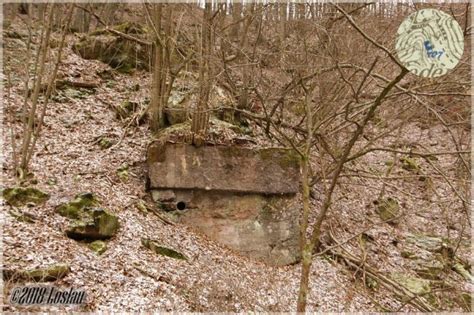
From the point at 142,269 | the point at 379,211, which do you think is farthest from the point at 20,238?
the point at 379,211

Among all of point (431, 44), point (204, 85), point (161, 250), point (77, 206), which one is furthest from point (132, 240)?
point (431, 44)

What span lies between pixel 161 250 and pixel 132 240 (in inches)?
18.0

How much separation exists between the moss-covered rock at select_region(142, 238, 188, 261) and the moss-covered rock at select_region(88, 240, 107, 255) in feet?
2.10

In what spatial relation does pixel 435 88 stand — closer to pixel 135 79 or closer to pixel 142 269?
pixel 142 269

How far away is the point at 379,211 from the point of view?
9016 mm

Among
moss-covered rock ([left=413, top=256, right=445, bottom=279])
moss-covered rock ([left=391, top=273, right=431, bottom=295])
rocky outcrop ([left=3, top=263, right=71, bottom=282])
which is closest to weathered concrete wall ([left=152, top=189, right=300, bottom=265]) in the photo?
moss-covered rock ([left=391, top=273, right=431, bottom=295])

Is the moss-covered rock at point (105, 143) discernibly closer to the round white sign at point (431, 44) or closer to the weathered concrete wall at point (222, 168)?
the weathered concrete wall at point (222, 168)

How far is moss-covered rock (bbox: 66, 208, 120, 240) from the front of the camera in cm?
524

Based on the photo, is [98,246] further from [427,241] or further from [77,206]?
[427,241]

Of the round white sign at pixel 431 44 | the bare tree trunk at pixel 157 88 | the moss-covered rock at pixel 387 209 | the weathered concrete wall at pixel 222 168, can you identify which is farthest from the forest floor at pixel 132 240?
the round white sign at pixel 431 44

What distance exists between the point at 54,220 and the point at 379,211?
22.9 ft

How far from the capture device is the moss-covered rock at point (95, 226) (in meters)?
5.24

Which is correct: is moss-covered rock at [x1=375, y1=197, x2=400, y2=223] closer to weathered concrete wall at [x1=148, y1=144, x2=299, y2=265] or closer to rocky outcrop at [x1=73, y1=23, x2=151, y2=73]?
weathered concrete wall at [x1=148, y1=144, x2=299, y2=265]

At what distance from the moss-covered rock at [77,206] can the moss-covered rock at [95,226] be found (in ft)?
0.31
